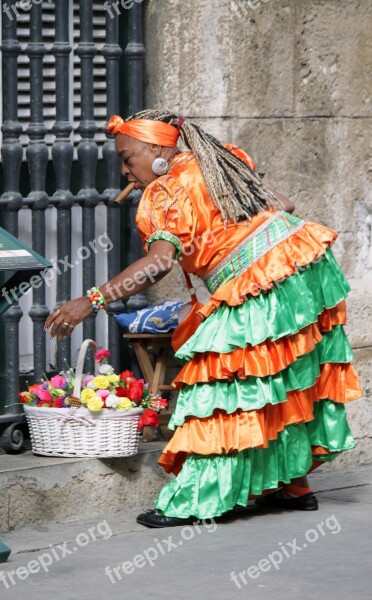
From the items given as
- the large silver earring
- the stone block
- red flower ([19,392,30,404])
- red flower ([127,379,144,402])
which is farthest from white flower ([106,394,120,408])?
the stone block

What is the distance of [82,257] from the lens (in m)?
6.95

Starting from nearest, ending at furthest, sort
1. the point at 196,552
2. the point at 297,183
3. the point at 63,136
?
the point at 196,552 < the point at 63,136 < the point at 297,183

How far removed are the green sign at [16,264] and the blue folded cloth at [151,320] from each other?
132cm

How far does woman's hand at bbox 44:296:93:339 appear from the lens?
5711 millimetres

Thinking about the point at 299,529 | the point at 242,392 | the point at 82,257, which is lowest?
the point at 299,529

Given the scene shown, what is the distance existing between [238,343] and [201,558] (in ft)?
2.94

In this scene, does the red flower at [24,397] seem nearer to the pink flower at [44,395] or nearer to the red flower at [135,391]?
the pink flower at [44,395]

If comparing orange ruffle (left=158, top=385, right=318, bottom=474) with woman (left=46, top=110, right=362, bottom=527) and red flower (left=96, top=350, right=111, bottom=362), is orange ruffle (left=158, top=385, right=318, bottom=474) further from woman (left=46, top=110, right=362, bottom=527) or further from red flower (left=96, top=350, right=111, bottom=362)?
red flower (left=96, top=350, right=111, bottom=362)

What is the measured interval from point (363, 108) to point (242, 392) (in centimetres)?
215

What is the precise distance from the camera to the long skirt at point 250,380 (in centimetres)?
592

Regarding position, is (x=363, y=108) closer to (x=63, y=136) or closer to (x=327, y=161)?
(x=327, y=161)

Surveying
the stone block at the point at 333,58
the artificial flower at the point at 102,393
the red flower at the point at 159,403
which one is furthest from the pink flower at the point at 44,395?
the stone block at the point at 333,58

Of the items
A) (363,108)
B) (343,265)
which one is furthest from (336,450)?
(363,108)

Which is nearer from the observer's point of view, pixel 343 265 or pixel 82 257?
pixel 82 257
